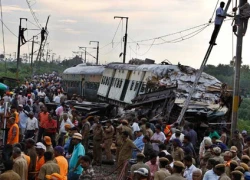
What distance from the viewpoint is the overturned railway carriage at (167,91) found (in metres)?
21.5

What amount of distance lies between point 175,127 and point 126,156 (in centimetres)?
411

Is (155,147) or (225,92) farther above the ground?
(225,92)

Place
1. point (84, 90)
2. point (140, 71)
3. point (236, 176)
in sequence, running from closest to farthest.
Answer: point (236, 176)
point (140, 71)
point (84, 90)

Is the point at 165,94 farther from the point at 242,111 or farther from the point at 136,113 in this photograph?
the point at 242,111

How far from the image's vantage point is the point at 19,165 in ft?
33.1

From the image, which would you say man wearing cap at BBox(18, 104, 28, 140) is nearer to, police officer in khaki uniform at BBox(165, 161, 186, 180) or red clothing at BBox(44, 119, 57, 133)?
red clothing at BBox(44, 119, 57, 133)

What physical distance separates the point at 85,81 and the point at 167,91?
2331 cm

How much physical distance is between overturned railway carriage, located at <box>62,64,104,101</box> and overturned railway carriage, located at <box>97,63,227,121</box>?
8998 millimetres

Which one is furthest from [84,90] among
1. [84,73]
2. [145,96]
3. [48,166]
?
[48,166]

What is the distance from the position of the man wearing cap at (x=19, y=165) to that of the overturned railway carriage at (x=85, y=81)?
3128 centimetres

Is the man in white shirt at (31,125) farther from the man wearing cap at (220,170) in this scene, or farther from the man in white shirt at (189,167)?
the man wearing cap at (220,170)

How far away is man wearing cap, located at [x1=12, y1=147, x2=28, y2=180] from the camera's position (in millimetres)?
10086

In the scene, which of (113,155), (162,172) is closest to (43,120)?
(113,155)

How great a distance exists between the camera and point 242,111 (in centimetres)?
4725
